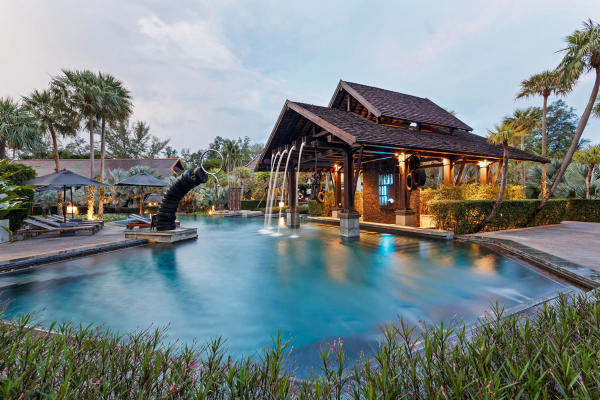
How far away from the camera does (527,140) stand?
44500 millimetres

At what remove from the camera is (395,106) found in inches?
595

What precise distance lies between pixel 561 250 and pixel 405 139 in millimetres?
6419

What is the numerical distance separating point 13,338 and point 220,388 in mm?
1951

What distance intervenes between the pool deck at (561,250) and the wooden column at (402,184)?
3398mm

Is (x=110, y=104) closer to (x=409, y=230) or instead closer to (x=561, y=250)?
(x=409, y=230)

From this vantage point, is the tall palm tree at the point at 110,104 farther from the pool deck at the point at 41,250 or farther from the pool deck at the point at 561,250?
the pool deck at the point at 561,250

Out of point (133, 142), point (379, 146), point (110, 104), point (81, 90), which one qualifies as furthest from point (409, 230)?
point (133, 142)

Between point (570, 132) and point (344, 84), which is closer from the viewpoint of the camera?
point (344, 84)

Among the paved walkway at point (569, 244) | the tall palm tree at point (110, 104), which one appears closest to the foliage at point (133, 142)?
the tall palm tree at point (110, 104)

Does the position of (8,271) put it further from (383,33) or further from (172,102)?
(172,102)

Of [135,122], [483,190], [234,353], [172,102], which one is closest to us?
[234,353]

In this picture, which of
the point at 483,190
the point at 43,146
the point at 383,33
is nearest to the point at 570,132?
the point at 383,33

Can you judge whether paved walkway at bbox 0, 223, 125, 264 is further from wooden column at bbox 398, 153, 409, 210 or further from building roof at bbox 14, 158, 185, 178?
building roof at bbox 14, 158, 185, 178

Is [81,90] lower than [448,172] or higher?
higher
